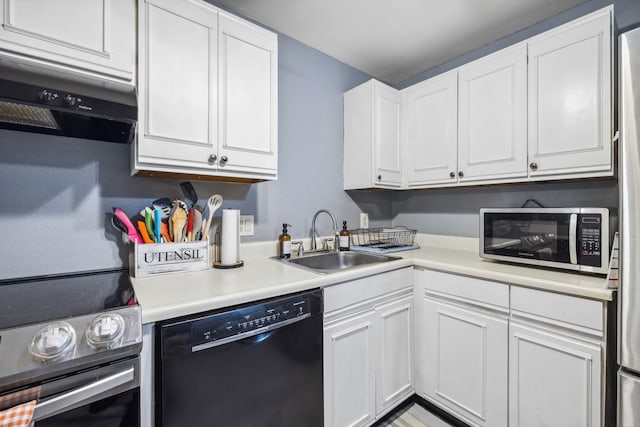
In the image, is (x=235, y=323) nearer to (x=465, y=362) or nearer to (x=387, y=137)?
(x=465, y=362)

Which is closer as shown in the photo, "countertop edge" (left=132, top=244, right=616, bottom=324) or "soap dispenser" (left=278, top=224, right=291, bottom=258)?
"countertop edge" (left=132, top=244, right=616, bottom=324)

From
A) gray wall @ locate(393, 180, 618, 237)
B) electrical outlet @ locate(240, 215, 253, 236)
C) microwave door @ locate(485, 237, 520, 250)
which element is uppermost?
gray wall @ locate(393, 180, 618, 237)

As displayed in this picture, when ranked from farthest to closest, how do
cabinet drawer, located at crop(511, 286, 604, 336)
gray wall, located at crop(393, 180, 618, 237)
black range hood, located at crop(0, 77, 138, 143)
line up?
gray wall, located at crop(393, 180, 618, 237) < cabinet drawer, located at crop(511, 286, 604, 336) < black range hood, located at crop(0, 77, 138, 143)

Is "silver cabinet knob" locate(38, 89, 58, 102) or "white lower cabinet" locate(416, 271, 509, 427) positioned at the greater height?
"silver cabinet knob" locate(38, 89, 58, 102)

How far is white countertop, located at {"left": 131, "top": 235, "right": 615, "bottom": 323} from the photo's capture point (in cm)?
92

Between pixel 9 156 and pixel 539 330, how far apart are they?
2.25m

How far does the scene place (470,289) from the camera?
4.74 feet

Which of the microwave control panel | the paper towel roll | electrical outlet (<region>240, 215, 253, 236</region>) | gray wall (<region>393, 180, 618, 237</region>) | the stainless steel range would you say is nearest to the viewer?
the stainless steel range

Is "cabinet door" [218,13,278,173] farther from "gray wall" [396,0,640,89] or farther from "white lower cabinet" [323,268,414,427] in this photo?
"gray wall" [396,0,640,89]

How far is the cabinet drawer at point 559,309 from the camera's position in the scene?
110 centimetres

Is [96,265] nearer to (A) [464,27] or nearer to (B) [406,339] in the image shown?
(B) [406,339]

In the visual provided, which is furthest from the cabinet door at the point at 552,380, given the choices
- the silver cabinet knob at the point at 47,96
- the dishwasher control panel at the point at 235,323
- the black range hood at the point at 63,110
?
the silver cabinet knob at the point at 47,96

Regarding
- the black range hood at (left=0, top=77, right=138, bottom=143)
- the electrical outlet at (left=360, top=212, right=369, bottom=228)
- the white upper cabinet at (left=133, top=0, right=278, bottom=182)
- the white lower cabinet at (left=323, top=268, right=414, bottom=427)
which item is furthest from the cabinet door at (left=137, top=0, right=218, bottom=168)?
the electrical outlet at (left=360, top=212, right=369, bottom=228)

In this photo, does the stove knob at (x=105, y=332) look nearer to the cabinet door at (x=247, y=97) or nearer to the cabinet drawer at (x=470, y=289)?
the cabinet door at (x=247, y=97)
